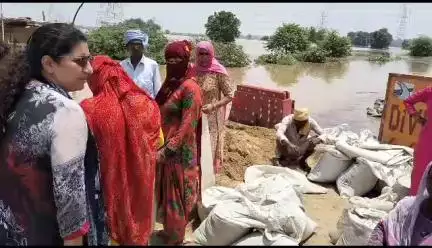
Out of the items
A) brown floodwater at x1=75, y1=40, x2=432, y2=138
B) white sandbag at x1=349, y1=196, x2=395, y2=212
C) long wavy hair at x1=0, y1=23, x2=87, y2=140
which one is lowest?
brown floodwater at x1=75, y1=40, x2=432, y2=138

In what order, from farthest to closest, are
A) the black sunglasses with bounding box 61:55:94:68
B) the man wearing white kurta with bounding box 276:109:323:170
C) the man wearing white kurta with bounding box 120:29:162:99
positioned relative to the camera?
the man wearing white kurta with bounding box 276:109:323:170 → the man wearing white kurta with bounding box 120:29:162:99 → the black sunglasses with bounding box 61:55:94:68

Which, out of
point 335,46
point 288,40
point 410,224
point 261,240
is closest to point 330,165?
point 261,240

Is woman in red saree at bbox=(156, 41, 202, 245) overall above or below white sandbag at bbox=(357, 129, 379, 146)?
above

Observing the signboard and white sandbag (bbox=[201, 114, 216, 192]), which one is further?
the signboard

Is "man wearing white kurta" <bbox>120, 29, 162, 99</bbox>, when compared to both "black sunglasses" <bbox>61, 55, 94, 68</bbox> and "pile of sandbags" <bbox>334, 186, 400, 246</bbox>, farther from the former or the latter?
"black sunglasses" <bbox>61, 55, 94, 68</bbox>

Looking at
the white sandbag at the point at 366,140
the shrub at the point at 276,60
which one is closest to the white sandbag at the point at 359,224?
the white sandbag at the point at 366,140

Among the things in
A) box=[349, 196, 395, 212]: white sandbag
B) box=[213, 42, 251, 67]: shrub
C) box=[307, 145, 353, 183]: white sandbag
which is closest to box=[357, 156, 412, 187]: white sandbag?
box=[307, 145, 353, 183]: white sandbag

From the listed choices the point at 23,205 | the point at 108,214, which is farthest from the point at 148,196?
the point at 23,205

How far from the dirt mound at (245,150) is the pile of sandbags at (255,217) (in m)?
1.27

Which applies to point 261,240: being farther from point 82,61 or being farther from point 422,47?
point 422,47

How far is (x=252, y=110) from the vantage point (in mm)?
7383

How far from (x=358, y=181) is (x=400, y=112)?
1432 mm

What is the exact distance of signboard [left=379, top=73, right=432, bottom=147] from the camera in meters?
5.39

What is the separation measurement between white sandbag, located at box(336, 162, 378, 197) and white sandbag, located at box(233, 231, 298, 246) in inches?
65.7
